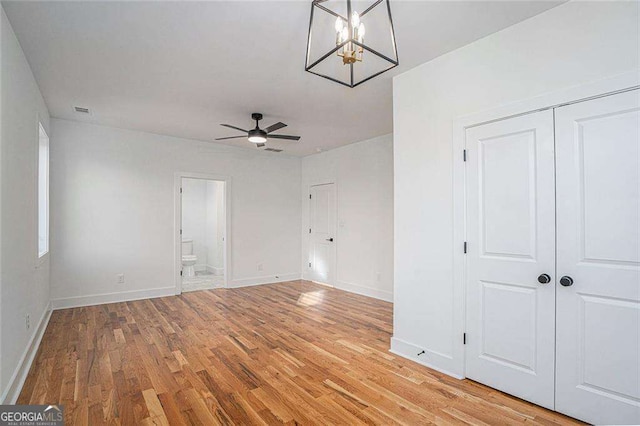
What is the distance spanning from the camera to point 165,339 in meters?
3.58

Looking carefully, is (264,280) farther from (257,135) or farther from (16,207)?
(16,207)

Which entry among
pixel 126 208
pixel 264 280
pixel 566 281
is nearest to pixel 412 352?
pixel 566 281

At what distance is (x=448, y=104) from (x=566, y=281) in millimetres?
1673

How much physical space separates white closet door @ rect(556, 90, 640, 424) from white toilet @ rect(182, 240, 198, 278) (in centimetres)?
687

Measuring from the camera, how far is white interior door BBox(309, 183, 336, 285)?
656 centimetres

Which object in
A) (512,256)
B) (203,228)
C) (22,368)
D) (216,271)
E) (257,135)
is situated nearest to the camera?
(512,256)

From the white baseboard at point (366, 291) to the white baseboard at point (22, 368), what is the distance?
4.44 metres

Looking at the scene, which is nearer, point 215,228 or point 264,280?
point 264,280

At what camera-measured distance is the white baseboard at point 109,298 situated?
4754mm

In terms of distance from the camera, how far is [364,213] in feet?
19.4

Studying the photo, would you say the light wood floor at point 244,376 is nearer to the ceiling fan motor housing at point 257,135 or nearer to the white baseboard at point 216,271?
the ceiling fan motor housing at point 257,135

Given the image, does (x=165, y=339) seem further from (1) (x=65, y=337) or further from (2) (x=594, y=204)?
(2) (x=594, y=204)

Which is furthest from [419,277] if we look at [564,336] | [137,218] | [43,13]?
[137,218]

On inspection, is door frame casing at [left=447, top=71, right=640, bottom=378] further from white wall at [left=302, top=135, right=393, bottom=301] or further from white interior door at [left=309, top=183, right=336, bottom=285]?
white interior door at [left=309, top=183, right=336, bottom=285]
